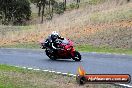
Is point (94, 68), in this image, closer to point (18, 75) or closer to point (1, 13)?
point (18, 75)

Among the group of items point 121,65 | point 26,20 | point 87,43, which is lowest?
point 26,20

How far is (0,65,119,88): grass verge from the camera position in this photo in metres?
13.7

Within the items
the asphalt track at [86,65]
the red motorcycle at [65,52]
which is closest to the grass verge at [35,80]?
the asphalt track at [86,65]

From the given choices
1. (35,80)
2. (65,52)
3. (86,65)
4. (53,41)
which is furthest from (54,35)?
(35,80)

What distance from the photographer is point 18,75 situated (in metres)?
16.3

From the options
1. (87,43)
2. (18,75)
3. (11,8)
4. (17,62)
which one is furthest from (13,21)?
(18,75)

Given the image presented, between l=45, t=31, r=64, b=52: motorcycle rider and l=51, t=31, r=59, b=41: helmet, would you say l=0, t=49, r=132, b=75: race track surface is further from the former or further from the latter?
l=51, t=31, r=59, b=41: helmet

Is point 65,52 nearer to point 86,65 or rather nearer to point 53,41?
point 53,41

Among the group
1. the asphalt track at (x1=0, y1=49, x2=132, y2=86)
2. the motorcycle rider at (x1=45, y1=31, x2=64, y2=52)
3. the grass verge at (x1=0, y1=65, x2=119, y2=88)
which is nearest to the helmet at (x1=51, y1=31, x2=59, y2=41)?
the motorcycle rider at (x1=45, y1=31, x2=64, y2=52)

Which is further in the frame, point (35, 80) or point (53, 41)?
point (53, 41)

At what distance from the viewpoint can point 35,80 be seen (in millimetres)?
15133

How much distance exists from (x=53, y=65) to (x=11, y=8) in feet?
212

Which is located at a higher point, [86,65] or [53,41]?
[53,41]

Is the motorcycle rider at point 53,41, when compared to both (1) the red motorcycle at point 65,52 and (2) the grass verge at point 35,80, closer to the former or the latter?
(1) the red motorcycle at point 65,52
